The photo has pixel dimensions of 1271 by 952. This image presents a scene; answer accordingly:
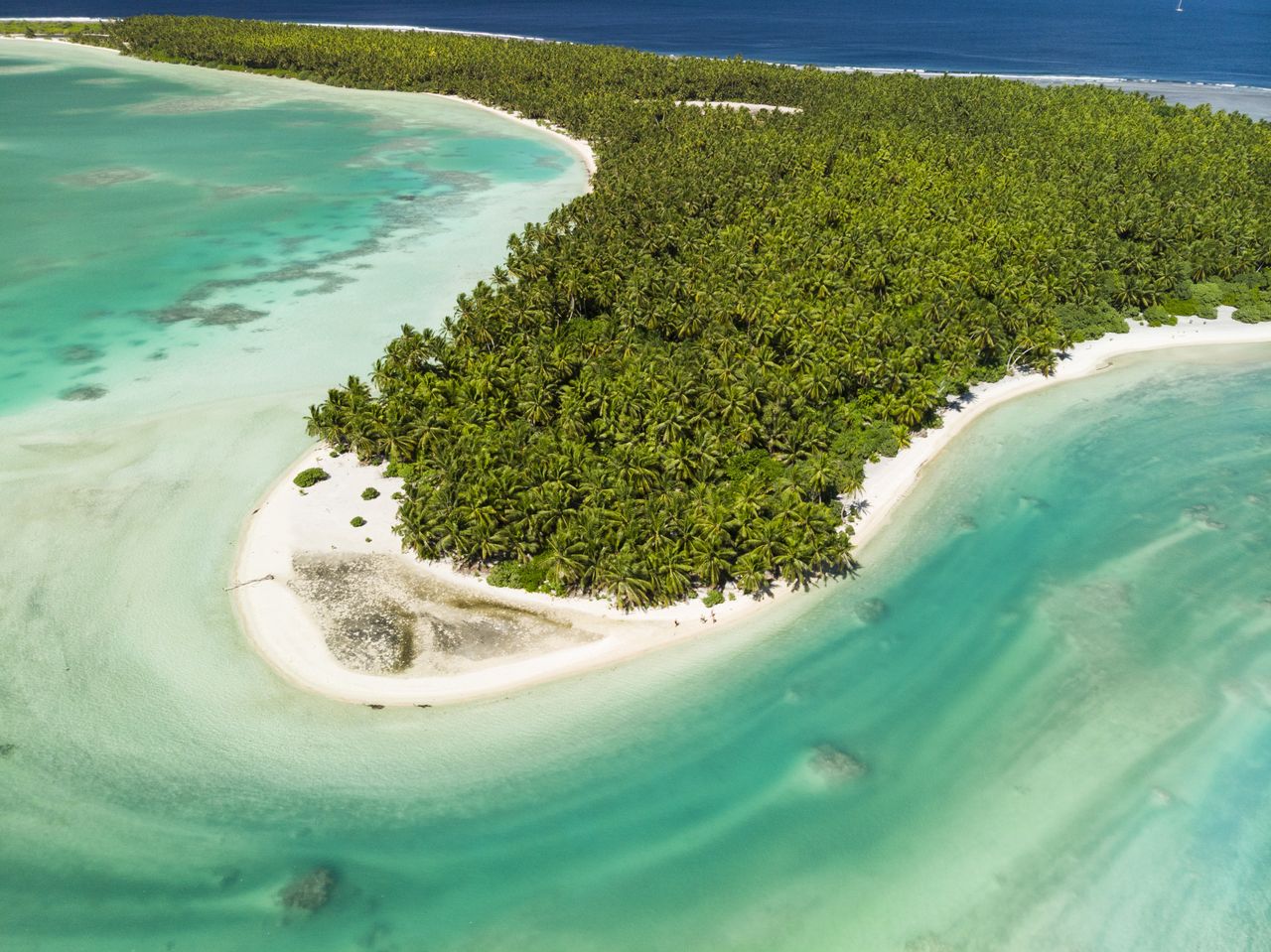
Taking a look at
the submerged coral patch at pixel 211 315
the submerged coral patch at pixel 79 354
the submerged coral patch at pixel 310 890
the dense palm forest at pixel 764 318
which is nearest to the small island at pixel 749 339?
the dense palm forest at pixel 764 318

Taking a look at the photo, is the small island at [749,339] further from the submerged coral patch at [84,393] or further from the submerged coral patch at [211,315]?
the submerged coral patch at [84,393]

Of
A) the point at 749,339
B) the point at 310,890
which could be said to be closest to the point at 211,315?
the point at 749,339

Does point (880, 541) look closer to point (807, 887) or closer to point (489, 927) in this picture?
point (807, 887)

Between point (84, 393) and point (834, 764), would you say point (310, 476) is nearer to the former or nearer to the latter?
point (84, 393)

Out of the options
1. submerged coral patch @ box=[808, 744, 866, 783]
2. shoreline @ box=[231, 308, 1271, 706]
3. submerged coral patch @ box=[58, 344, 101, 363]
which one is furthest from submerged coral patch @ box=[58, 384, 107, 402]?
submerged coral patch @ box=[808, 744, 866, 783]

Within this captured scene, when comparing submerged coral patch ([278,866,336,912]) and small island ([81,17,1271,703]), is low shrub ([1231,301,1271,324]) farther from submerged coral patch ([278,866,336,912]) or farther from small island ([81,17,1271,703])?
submerged coral patch ([278,866,336,912])

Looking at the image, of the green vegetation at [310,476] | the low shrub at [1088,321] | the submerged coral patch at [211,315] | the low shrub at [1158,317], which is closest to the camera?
the green vegetation at [310,476]
